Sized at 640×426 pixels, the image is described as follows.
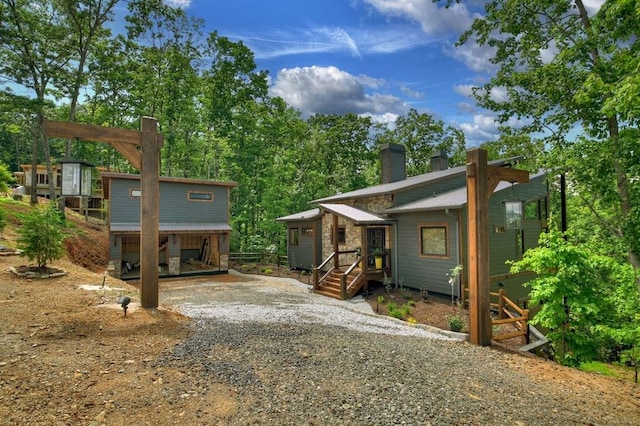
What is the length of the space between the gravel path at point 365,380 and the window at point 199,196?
11.0 m

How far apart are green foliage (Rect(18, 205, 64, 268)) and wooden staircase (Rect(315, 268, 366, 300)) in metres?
8.01

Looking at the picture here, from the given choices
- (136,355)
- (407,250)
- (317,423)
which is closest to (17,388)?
(136,355)

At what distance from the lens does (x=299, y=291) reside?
12617mm

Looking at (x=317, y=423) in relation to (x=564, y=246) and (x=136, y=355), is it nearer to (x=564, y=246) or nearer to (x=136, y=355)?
(x=136, y=355)

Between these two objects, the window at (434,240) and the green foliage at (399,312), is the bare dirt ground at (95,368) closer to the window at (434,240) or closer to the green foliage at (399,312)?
the green foliage at (399,312)

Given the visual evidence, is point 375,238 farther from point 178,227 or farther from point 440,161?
point 178,227

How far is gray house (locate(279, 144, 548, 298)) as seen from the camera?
11164 millimetres

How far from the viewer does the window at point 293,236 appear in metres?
19.0

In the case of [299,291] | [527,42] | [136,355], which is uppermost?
[527,42]

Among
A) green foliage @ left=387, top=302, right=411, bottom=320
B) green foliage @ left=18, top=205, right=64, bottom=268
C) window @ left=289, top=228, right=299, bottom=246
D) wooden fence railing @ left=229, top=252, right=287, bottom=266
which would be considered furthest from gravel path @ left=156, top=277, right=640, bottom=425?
wooden fence railing @ left=229, top=252, right=287, bottom=266

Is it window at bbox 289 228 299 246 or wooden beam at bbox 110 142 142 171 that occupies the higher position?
wooden beam at bbox 110 142 142 171

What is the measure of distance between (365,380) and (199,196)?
14471 millimetres

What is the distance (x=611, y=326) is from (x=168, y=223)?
15.8 m

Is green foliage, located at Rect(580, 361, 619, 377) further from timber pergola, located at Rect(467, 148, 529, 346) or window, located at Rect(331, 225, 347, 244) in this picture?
window, located at Rect(331, 225, 347, 244)
